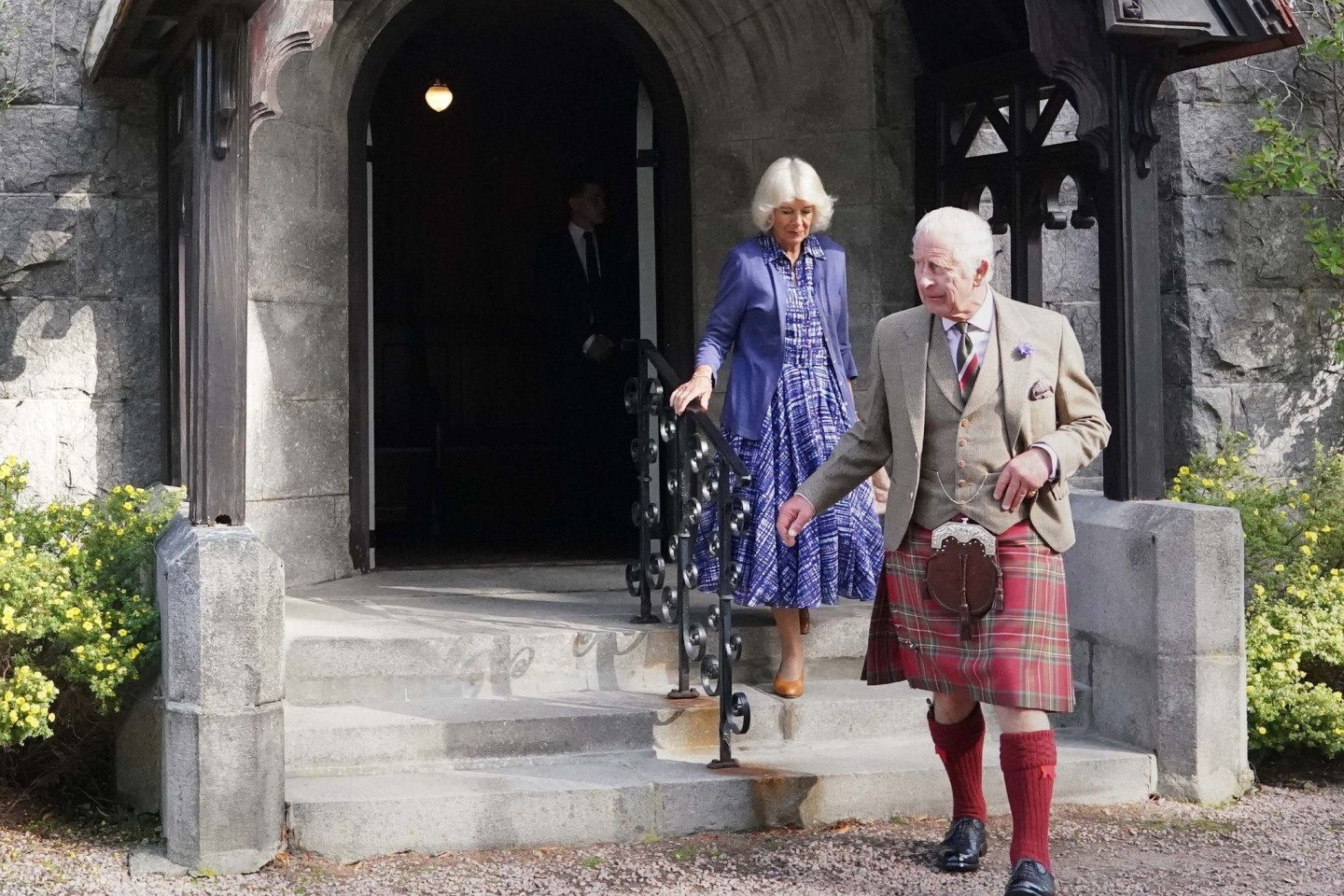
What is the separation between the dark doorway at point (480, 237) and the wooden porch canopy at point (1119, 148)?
449 cm

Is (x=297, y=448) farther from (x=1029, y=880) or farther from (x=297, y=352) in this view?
(x=1029, y=880)

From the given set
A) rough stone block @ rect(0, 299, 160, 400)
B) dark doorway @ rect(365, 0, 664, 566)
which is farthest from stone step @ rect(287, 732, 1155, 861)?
dark doorway @ rect(365, 0, 664, 566)

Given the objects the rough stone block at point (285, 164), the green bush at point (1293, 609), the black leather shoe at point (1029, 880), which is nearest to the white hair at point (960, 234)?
the black leather shoe at point (1029, 880)

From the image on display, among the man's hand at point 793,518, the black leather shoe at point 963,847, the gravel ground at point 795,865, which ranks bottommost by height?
the gravel ground at point 795,865

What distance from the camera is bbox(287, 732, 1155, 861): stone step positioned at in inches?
182

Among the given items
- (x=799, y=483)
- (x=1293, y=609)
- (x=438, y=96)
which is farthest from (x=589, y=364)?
(x=1293, y=609)

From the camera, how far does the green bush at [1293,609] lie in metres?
5.41

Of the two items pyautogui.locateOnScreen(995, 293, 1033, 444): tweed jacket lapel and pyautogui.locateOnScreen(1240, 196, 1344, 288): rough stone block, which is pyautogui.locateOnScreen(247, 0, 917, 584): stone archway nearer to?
pyautogui.locateOnScreen(1240, 196, 1344, 288): rough stone block

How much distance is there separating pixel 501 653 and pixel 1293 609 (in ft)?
9.20

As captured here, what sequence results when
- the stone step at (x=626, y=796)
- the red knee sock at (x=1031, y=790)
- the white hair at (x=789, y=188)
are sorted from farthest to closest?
the white hair at (x=789, y=188) < the stone step at (x=626, y=796) < the red knee sock at (x=1031, y=790)

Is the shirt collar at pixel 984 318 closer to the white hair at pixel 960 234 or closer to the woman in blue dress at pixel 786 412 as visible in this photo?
the white hair at pixel 960 234

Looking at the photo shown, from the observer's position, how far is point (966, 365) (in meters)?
4.12

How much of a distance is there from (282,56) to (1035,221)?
116 inches

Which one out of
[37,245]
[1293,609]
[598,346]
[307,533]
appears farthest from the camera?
[598,346]
